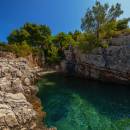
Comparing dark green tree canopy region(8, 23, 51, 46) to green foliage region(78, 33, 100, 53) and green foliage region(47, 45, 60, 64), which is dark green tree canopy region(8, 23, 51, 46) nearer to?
green foliage region(47, 45, 60, 64)

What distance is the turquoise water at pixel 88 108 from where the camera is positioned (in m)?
21.2

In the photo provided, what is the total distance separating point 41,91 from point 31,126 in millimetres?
19151

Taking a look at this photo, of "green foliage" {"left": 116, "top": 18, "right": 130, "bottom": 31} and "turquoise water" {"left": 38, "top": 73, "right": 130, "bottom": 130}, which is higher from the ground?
"green foliage" {"left": 116, "top": 18, "right": 130, "bottom": 31}

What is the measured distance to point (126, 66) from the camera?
4131 cm

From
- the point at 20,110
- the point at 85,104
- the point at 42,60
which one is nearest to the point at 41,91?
the point at 85,104

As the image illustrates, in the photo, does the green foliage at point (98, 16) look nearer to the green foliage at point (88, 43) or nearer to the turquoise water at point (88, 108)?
the green foliage at point (88, 43)

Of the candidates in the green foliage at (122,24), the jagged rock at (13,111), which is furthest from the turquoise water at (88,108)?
the green foliage at (122,24)

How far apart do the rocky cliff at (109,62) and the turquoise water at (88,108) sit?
4.30 m

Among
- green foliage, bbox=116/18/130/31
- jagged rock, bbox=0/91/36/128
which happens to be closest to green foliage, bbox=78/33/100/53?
green foliage, bbox=116/18/130/31

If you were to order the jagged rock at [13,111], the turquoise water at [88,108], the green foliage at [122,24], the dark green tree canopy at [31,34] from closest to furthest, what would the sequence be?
the jagged rock at [13,111] → the turquoise water at [88,108] → the green foliage at [122,24] → the dark green tree canopy at [31,34]

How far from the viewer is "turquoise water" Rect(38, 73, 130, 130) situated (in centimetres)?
2122

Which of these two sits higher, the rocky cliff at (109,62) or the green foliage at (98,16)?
the green foliage at (98,16)

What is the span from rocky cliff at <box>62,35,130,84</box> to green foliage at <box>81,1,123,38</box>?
6.07 m

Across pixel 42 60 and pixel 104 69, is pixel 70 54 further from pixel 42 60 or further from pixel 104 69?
pixel 42 60
